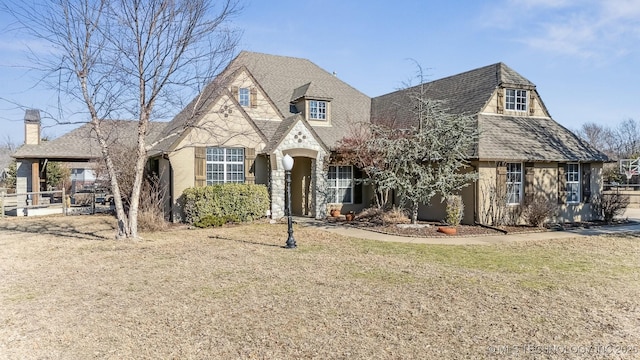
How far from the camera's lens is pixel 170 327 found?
5.91 m

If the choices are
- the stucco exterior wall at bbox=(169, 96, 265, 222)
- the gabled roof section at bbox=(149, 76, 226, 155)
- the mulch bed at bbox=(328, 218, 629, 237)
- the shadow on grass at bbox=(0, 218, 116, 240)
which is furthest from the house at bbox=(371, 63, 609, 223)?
the shadow on grass at bbox=(0, 218, 116, 240)

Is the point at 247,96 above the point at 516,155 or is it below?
above

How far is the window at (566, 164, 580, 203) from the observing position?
61.1 feet

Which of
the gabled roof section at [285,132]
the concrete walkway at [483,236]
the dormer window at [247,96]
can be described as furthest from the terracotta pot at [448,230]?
the dormer window at [247,96]

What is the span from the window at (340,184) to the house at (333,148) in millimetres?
48

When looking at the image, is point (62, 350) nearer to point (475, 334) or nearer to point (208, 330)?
point (208, 330)

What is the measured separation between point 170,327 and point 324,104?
57.0 feet

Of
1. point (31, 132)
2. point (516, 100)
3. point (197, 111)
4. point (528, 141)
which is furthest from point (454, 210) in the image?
point (31, 132)

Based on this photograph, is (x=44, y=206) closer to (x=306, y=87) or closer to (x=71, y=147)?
(x=71, y=147)

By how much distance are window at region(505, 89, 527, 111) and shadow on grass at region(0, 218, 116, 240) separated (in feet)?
55.0

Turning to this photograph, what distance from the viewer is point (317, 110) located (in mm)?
22031

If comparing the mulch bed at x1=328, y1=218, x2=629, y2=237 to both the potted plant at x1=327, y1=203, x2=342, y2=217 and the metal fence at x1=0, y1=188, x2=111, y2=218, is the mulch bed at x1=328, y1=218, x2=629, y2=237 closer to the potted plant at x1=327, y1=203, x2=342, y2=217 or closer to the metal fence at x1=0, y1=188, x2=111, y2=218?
the potted plant at x1=327, y1=203, x2=342, y2=217

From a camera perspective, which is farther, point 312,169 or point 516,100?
point 312,169

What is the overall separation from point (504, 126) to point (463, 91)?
309cm
